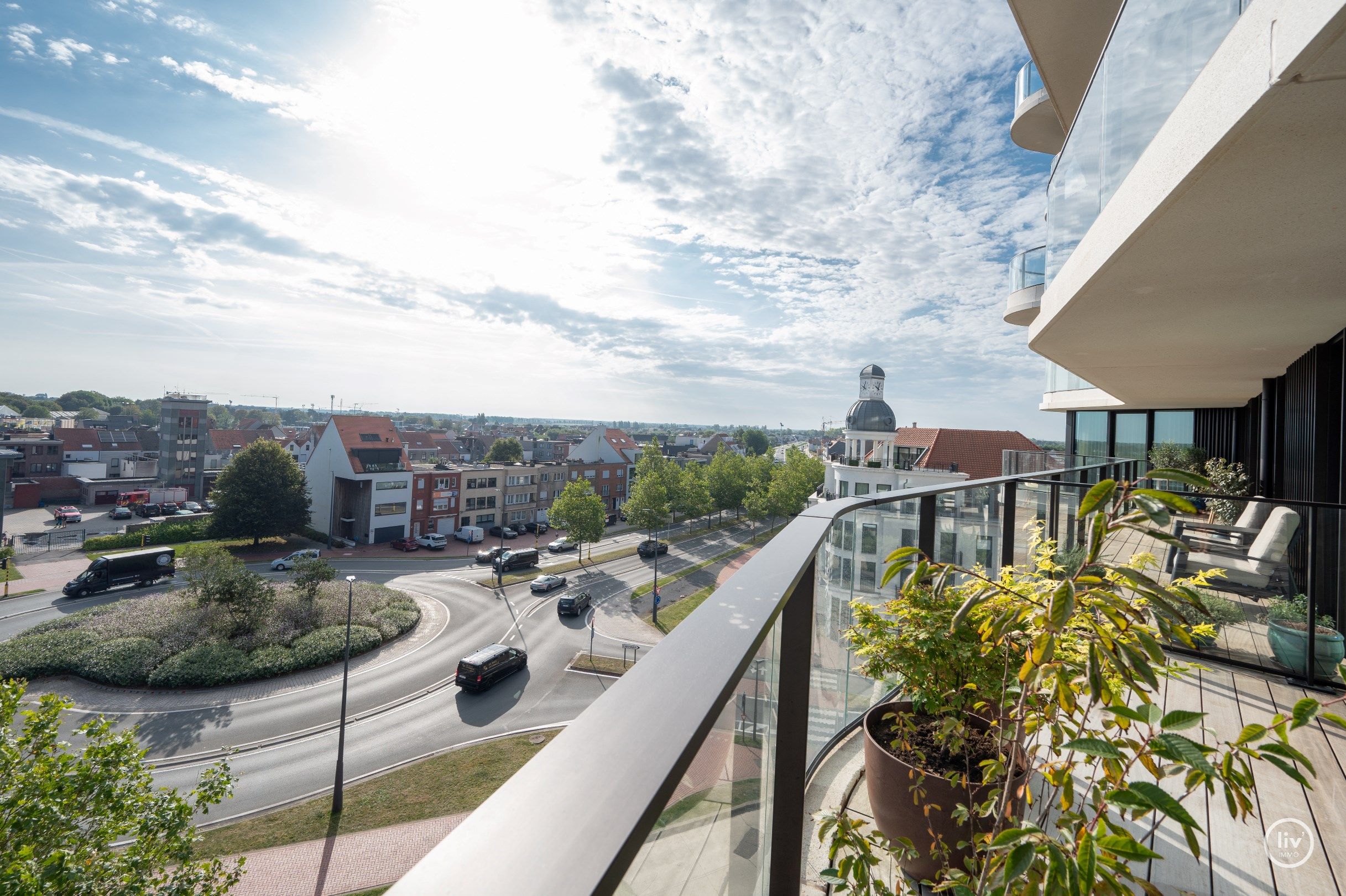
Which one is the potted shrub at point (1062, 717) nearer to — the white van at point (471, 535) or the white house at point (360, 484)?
the white van at point (471, 535)

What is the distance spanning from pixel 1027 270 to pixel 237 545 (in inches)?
1734

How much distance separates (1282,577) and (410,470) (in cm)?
4284

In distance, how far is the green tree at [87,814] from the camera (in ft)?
21.5

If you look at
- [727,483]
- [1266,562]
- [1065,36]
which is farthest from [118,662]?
[727,483]

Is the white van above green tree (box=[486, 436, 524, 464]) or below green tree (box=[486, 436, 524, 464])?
below

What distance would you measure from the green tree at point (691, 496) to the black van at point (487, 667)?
83.2ft

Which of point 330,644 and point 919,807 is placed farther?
point 330,644

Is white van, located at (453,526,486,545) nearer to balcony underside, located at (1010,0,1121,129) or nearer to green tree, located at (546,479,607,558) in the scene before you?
green tree, located at (546,479,607,558)

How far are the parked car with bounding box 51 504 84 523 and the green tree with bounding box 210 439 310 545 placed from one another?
648 inches

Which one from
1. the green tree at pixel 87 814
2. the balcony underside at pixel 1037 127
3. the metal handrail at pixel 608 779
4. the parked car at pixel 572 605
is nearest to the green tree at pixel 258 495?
the parked car at pixel 572 605

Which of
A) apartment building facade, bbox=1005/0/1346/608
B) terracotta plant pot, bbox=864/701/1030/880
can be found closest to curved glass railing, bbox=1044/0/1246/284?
apartment building facade, bbox=1005/0/1346/608

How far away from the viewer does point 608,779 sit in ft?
1.74

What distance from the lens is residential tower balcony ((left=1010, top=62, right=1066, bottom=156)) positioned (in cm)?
1065

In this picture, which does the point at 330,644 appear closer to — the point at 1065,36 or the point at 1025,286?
the point at 1025,286
